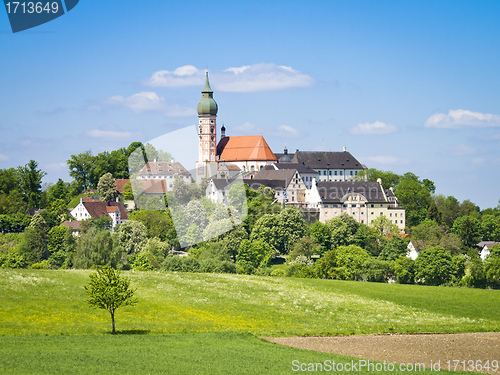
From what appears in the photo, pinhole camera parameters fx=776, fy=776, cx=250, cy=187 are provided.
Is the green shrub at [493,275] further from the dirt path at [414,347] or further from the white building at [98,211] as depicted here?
the white building at [98,211]

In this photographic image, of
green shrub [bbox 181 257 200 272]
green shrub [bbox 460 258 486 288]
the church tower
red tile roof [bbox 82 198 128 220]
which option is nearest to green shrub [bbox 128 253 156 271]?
green shrub [bbox 181 257 200 272]

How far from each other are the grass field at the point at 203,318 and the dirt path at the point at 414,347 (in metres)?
1.40

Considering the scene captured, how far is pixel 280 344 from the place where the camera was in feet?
101

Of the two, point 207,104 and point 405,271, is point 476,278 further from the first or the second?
point 207,104

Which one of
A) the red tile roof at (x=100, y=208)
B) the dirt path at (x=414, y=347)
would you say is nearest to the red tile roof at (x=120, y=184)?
the red tile roof at (x=100, y=208)

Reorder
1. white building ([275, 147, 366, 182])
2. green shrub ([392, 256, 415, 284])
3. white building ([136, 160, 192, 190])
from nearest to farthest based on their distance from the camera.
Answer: green shrub ([392, 256, 415, 284]) < white building ([136, 160, 192, 190]) < white building ([275, 147, 366, 182])

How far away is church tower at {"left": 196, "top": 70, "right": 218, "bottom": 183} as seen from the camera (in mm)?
149375

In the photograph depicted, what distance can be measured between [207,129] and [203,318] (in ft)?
377

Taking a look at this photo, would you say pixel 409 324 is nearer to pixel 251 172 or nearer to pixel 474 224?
pixel 474 224

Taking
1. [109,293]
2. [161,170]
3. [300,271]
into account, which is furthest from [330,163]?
[109,293]

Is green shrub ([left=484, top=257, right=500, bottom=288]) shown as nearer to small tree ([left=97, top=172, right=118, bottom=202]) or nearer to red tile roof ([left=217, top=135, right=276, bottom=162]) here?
small tree ([left=97, top=172, right=118, bottom=202])

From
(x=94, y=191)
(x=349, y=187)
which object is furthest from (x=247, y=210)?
(x=94, y=191)

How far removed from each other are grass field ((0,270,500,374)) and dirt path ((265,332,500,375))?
1.40m

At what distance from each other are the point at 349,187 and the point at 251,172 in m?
29.7
